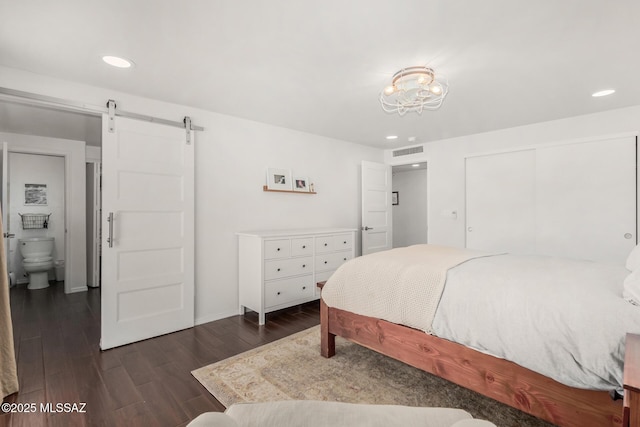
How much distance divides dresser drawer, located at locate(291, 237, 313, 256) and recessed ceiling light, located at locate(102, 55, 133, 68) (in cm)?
219

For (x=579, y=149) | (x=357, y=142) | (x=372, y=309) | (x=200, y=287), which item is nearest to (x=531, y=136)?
(x=579, y=149)

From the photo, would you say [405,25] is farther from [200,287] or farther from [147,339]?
[147,339]

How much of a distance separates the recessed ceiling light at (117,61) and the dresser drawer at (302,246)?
2.19m

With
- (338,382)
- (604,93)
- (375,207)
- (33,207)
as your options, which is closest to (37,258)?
(33,207)

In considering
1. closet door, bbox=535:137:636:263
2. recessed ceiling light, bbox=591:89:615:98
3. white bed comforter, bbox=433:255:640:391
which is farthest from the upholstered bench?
closet door, bbox=535:137:636:263

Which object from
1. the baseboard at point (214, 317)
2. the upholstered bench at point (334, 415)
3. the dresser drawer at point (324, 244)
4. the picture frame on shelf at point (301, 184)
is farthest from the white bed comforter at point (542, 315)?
the picture frame on shelf at point (301, 184)

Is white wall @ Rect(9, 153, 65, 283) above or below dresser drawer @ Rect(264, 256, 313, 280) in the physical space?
above

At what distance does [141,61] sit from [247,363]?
7.94ft

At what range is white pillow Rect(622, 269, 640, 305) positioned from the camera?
4.15ft

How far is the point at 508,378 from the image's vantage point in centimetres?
151

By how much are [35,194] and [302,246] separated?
4.75 m

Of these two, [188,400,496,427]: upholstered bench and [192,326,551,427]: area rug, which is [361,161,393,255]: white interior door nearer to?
[192,326,551,427]: area rug

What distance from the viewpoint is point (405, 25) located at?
176 cm

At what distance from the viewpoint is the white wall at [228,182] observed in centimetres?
312
